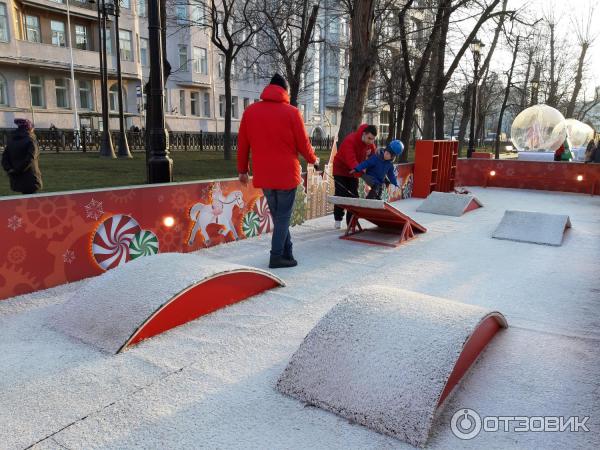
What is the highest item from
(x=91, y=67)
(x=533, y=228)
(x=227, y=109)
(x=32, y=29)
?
(x=32, y=29)

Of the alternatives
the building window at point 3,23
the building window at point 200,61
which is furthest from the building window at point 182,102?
the building window at point 3,23

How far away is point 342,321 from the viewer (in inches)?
131

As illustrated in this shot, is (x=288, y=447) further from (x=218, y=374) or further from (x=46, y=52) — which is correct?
(x=46, y=52)

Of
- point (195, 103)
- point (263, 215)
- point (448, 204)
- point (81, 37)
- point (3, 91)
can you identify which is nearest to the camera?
point (263, 215)

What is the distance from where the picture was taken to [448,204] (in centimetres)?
1145

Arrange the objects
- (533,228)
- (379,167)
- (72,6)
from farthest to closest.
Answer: (72,6) < (533,228) < (379,167)

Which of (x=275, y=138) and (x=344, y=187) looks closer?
(x=275, y=138)

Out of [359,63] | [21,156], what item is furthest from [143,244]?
[359,63]

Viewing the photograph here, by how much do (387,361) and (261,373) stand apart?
1001mm

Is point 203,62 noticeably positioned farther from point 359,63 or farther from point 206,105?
point 359,63

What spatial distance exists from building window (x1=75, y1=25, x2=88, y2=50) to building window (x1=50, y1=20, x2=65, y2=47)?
1.00 m

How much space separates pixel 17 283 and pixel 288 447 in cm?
376

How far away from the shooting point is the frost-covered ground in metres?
2.73

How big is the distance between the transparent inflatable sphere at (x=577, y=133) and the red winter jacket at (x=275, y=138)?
93.7 feet
